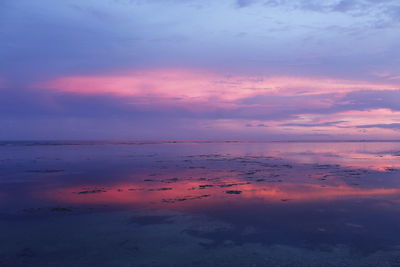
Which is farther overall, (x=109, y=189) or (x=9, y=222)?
(x=109, y=189)

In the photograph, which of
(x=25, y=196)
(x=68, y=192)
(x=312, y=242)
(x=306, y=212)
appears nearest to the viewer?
(x=312, y=242)

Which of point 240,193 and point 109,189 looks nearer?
point 240,193

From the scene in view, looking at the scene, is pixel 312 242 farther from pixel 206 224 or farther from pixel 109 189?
pixel 109 189

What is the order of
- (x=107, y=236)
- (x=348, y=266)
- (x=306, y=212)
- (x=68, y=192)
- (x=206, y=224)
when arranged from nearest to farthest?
1. (x=348, y=266)
2. (x=107, y=236)
3. (x=206, y=224)
4. (x=306, y=212)
5. (x=68, y=192)

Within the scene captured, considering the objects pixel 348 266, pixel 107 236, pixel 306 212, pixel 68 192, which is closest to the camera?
pixel 348 266

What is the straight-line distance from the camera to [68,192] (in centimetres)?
1595

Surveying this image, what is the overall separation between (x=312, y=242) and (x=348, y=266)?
152 cm

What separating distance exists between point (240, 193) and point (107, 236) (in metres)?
7.91

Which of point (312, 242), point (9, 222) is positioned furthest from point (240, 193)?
point (9, 222)

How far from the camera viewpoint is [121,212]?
12.1 metres

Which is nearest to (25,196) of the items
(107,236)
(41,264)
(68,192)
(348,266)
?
(68,192)

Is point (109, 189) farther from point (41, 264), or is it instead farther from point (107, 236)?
point (41, 264)

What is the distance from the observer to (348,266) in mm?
7312

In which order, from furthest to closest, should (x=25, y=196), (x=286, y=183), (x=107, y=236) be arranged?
(x=286, y=183)
(x=25, y=196)
(x=107, y=236)
